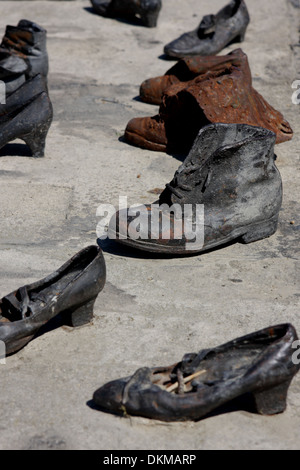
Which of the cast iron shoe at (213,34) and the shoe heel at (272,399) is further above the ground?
the shoe heel at (272,399)

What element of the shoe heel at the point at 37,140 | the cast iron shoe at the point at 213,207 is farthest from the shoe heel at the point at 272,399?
the shoe heel at the point at 37,140

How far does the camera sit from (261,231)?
12.6 feet

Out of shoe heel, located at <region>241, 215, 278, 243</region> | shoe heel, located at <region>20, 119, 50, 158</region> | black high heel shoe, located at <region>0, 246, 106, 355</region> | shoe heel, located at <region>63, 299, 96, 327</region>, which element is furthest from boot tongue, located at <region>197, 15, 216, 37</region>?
shoe heel, located at <region>63, 299, 96, 327</region>

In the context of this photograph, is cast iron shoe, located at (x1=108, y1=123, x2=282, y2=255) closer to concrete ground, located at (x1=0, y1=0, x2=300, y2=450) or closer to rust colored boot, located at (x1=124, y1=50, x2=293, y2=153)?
concrete ground, located at (x1=0, y1=0, x2=300, y2=450)

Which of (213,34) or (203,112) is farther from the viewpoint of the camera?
(213,34)

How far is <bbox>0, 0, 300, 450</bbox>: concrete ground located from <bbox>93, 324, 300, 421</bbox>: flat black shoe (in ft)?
0.21

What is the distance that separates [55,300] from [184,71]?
3.29 metres

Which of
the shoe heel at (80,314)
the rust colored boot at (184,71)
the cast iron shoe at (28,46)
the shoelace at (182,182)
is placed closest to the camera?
the shoe heel at (80,314)

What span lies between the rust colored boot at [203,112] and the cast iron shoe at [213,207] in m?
0.88

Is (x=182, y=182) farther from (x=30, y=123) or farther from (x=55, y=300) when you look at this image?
(x=30, y=123)

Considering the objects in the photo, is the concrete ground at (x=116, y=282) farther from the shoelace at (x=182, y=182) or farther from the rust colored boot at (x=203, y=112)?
the shoelace at (x=182, y=182)

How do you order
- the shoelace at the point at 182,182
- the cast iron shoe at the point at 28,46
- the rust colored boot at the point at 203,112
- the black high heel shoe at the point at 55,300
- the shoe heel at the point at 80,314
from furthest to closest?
the cast iron shoe at the point at 28,46 < the rust colored boot at the point at 203,112 < the shoelace at the point at 182,182 < the shoe heel at the point at 80,314 < the black high heel shoe at the point at 55,300

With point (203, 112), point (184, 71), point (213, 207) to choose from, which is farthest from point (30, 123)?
point (213, 207)

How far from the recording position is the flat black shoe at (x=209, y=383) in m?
2.48
